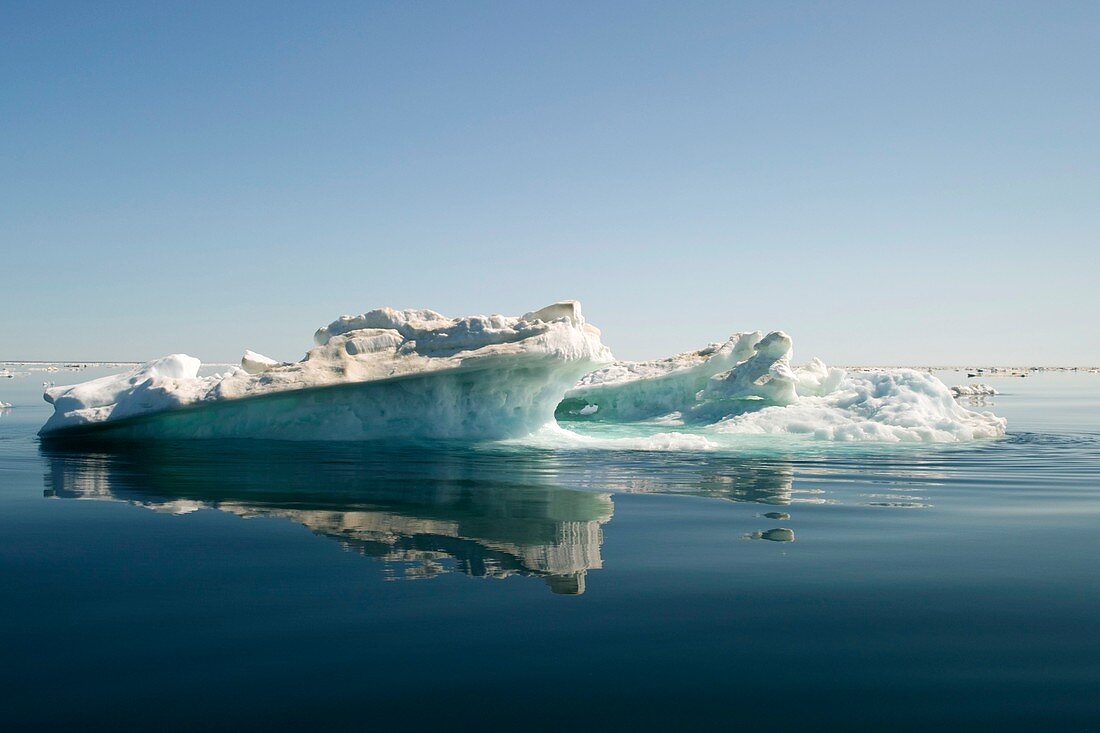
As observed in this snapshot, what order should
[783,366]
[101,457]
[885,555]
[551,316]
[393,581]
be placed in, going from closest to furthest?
[393,581]
[885,555]
[101,457]
[551,316]
[783,366]

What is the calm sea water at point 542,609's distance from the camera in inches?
142

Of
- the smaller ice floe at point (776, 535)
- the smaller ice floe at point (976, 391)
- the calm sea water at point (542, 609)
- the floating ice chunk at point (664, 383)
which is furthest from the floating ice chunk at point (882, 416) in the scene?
the smaller ice floe at point (976, 391)

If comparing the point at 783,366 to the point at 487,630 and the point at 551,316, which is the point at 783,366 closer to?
the point at 551,316

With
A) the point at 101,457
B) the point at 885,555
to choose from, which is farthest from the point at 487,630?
the point at 101,457

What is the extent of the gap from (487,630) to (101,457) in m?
11.9

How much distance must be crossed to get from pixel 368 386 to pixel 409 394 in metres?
0.98

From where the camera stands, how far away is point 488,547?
657 centimetres

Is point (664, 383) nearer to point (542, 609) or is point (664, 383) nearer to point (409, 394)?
point (409, 394)

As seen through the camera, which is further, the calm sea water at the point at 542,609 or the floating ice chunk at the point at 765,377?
the floating ice chunk at the point at 765,377

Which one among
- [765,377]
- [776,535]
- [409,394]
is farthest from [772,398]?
[776,535]

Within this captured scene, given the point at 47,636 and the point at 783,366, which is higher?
the point at 783,366

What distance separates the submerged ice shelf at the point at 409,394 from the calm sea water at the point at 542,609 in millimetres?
6413

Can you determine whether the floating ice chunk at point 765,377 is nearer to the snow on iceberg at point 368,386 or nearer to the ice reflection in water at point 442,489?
the snow on iceberg at point 368,386

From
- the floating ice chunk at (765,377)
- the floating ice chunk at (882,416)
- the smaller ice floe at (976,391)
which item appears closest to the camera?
the floating ice chunk at (882,416)
